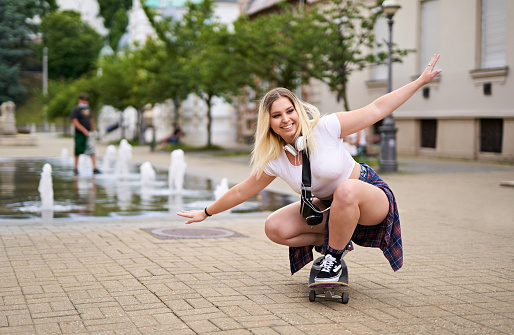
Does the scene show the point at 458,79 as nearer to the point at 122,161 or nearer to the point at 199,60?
the point at 122,161

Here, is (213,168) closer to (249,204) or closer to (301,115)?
(249,204)

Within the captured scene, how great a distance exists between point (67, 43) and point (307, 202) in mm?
91860

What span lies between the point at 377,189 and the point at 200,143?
40.4 metres

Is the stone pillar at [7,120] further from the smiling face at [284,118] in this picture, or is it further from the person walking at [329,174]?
the smiling face at [284,118]

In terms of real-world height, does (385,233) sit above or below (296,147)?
below

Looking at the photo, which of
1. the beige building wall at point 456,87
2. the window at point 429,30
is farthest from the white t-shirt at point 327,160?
the window at point 429,30

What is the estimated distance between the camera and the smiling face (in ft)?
16.5

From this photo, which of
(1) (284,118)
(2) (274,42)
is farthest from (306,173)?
(2) (274,42)

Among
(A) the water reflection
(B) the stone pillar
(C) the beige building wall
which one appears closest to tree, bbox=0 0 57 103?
(B) the stone pillar

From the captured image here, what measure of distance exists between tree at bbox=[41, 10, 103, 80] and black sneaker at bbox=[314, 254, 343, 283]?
3551 inches

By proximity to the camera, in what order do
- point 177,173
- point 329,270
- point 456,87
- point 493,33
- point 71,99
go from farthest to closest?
point 71,99 < point 456,87 < point 493,33 < point 177,173 < point 329,270

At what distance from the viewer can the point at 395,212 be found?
519 centimetres

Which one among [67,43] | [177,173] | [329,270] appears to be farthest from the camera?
[67,43]

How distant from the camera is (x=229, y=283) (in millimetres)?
5570
